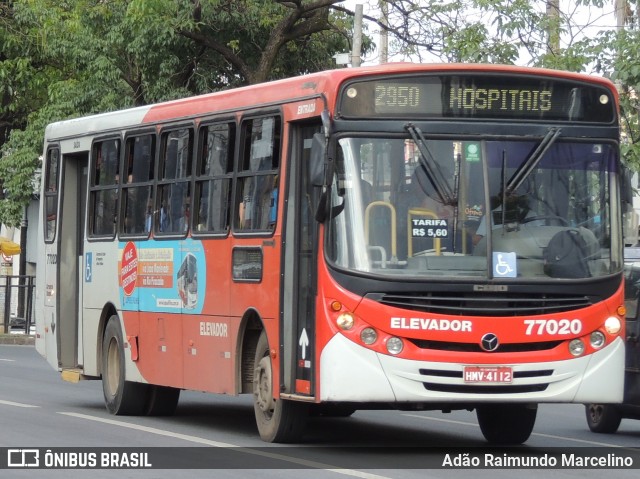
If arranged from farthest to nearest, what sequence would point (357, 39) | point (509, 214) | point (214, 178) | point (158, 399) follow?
point (357, 39) < point (158, 399) < point (214, 178) < point (509, 214)

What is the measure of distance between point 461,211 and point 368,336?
116 cm

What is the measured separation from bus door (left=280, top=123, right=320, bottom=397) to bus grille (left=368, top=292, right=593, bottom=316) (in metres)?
0.76

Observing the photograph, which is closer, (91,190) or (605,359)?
(605,359)

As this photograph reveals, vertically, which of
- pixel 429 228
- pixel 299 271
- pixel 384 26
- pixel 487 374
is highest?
pixel 384 26

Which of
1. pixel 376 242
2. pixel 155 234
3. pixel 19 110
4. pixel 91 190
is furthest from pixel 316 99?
pixel 19 110

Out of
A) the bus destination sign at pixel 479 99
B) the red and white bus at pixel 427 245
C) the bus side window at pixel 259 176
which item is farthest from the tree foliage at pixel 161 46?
the bus destination sign at pixel 479 99

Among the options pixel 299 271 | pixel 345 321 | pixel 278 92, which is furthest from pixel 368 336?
pixel 278 92

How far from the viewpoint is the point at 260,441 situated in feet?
43.1

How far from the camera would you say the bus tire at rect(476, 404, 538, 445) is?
13414mm

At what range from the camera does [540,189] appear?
12.0 m

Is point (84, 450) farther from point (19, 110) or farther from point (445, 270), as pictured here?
point (19, 110)

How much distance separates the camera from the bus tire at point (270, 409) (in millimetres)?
12617

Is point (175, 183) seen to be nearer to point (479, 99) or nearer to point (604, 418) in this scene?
point (479, 99)

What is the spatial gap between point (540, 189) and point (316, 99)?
184cm
